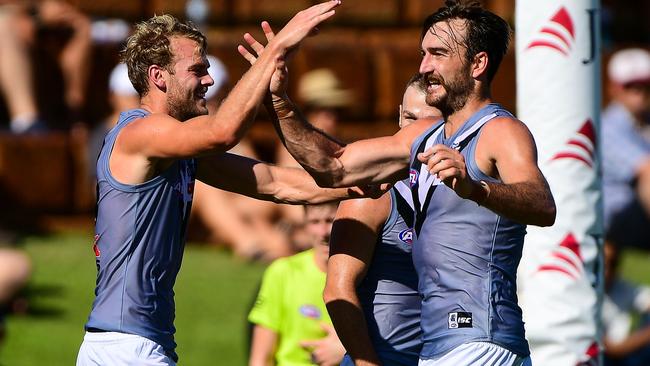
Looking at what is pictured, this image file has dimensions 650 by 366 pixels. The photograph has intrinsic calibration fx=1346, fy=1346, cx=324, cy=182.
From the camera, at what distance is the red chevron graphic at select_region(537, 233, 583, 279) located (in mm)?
6859

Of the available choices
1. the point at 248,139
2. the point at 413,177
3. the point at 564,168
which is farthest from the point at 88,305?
the point at 413,177

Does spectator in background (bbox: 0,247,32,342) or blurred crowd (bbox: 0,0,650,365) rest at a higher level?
blurred crowd (bbox: 0,0,650,365)

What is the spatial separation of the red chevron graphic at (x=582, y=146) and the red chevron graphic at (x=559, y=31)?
40cm

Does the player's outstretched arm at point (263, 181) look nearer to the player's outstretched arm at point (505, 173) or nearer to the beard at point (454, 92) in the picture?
the beard at point (454, 92)

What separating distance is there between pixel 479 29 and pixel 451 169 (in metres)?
0.95

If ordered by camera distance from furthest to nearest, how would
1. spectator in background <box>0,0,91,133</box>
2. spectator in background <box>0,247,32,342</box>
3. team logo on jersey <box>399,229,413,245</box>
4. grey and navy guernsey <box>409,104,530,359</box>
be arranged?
spectator in background <box>0,0,91,133</box>, spectator in background <box>0,247,32,342</box>, team logo on jersey <box>399,229,413,245</box>, grey and navy guernsey <box>409,104,530,359</box>

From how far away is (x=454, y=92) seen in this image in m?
5.45

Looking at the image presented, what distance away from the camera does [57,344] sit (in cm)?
Answer: 963

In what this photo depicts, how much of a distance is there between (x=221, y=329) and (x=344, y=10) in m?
3.89

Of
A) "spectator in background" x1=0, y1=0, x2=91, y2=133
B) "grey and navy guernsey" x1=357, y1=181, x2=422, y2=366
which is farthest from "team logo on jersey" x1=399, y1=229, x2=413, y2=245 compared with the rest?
"spectator in background" x1=0, y1=0, x2=91, y2=133

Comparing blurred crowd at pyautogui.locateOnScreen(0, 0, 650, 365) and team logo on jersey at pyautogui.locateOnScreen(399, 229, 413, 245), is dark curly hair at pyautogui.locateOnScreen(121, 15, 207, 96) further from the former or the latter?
blurred crowd at pyautogui.locateOnScreen(0, 0, 650, 365)

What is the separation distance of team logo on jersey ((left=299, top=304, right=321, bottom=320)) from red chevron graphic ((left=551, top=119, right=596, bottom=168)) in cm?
153

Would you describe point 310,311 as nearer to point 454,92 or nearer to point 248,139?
point 454,92

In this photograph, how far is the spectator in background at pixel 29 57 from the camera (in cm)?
1123
